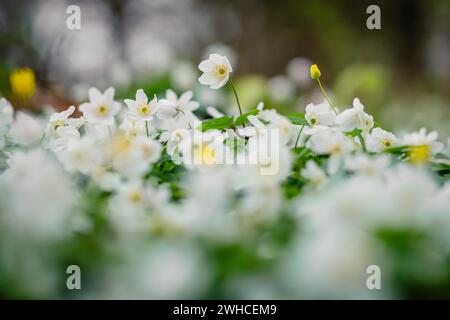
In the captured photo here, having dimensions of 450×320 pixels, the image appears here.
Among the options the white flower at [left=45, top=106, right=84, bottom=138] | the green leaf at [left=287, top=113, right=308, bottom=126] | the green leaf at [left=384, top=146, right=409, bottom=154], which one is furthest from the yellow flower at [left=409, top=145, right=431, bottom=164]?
the white flower at [left=45, top=106, right=84, bottom=138]

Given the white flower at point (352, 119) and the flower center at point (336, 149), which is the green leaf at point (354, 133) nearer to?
the white flower at point (352, 119)

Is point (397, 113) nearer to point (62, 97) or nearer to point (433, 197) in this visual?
point (62, 97)

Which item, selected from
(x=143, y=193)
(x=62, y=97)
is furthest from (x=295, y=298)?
(x=62, y=97)

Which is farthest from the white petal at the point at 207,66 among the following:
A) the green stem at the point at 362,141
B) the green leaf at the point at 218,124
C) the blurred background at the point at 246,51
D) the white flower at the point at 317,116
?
the blurred background at the point at 246,51

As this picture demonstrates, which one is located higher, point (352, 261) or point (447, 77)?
point (447, 77)

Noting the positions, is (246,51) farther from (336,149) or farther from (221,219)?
(221,219)
